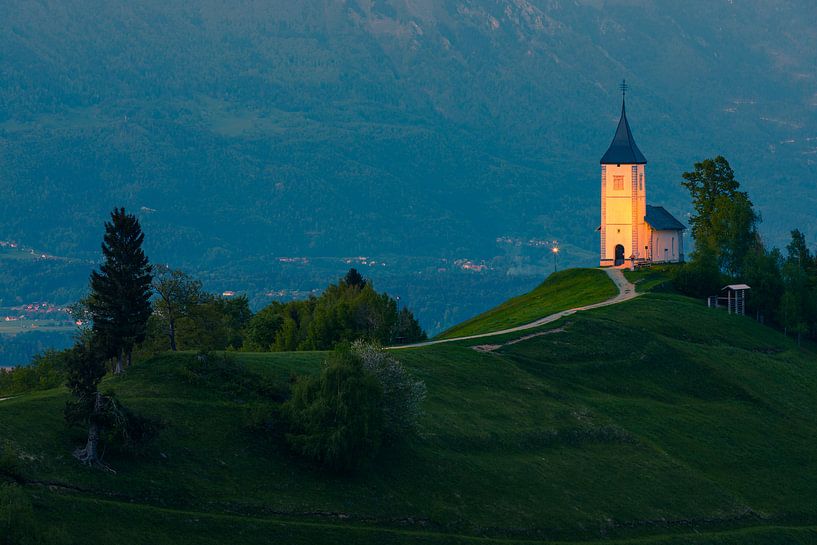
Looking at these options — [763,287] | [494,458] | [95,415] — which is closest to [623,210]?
[763,287]

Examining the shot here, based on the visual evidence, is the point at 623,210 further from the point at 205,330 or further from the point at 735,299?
the point at 205,330

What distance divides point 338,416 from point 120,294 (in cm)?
1209

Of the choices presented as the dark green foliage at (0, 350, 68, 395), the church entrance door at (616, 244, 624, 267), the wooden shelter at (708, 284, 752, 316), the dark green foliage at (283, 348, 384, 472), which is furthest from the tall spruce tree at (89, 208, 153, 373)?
the church entrance door at (616, 244, 624, 267)

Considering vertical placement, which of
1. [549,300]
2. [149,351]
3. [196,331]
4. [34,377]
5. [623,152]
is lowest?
[34,377]

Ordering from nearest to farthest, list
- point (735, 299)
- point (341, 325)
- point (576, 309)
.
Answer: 1. point (341, 325)
2. point (576, 309)
3. point (735, 299)

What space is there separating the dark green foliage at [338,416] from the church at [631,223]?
88.9 m

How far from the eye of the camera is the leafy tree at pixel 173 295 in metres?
89.4

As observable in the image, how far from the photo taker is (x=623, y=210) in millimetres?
158375

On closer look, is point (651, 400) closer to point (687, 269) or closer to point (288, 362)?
point (288, 362)

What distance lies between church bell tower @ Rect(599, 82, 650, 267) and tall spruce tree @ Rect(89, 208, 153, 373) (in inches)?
3644

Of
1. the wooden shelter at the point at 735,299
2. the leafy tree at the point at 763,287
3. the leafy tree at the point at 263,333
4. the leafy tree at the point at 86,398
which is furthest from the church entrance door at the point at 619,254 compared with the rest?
the leafy tree at the point at 86,398

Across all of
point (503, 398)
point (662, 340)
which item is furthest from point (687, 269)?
point (503, 398)

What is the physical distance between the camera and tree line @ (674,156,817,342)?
13538 cm

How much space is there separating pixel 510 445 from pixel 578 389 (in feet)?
58.5
